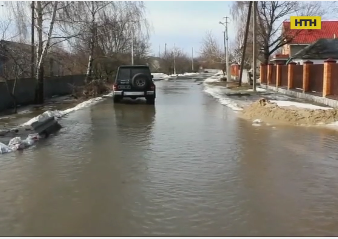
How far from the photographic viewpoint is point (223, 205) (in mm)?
5438

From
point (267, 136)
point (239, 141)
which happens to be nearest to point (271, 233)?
point (239, 141)

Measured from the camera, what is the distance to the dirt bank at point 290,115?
43.2 ft

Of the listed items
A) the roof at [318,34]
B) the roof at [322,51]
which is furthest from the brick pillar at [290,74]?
the roof at [318,34]

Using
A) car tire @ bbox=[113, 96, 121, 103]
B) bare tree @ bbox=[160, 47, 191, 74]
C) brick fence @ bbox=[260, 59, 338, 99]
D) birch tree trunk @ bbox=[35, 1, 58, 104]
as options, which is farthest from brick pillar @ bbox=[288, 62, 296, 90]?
bare tree @ bbox=[160, 47, 191, 74]

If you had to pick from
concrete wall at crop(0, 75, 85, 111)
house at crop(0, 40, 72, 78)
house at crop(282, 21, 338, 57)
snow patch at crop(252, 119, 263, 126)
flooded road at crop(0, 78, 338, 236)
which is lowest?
snow patch at crop(252, 119, 263, 126)

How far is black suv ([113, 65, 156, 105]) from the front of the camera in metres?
20.8

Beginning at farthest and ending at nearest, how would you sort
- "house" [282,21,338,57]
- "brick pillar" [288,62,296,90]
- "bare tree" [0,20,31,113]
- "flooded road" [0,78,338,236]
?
"house" [282,21,338,57]
"brick pillar" [288,62,296,90]
"bare tree" [0,20,31,113]
"flooded road" [0,78,338,236]

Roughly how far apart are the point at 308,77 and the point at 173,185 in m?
20.0

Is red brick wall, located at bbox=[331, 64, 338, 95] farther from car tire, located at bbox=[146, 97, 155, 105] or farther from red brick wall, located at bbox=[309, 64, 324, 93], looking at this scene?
car tire, located at bbox=[146, 97, 155, 105]

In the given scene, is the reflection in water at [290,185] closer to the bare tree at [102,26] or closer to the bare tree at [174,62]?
the bare tree at [102,26]

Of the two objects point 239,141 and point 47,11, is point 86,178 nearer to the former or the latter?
point 239,141

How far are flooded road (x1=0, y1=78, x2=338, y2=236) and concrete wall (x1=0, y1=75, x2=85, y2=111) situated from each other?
827 cm

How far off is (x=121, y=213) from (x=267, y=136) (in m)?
6.55

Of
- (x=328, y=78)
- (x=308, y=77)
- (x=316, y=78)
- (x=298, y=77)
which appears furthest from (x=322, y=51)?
(x=328, y=78)
